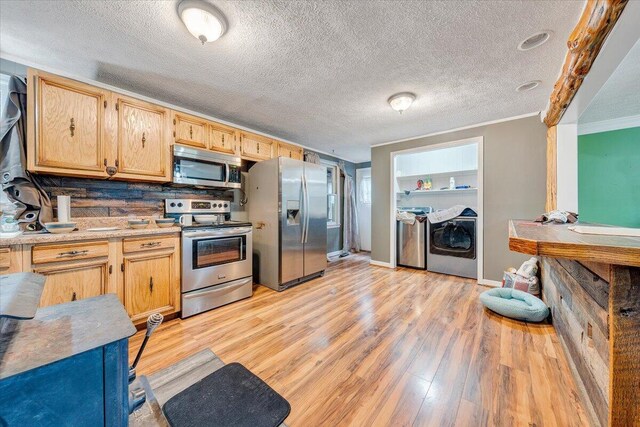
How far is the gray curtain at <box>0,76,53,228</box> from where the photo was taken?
187cm

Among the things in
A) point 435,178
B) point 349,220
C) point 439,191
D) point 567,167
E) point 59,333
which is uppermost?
point 435,178

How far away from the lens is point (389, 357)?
182 cm

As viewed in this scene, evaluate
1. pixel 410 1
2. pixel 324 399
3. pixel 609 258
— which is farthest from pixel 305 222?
pixel 609 258

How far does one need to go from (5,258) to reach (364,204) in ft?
18.6

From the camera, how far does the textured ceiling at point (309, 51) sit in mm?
1504

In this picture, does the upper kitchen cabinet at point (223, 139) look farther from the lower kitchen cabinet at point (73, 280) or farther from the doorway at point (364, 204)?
the doorway at point (364, 204)

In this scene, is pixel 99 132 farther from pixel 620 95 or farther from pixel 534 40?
pixel 620 95

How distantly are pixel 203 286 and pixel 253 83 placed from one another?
7.12ft

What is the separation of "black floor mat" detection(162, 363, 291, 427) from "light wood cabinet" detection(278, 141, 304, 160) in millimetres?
3117

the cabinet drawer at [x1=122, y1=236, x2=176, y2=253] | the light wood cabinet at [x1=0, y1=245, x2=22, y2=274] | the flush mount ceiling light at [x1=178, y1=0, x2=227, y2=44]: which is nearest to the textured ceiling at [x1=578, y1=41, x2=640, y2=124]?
the flush mount ceiling light at [x1=178, y1=0, x2=227, y2=44]

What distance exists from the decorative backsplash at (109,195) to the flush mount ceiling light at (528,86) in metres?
3.93

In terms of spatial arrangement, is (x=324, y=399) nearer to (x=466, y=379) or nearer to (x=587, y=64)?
(x=466, y=379)

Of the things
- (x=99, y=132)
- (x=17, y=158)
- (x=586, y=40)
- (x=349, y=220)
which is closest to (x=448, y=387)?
(x=586, y=40)

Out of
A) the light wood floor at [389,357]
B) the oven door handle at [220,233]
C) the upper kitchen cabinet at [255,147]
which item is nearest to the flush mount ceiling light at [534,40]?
the light wood floor at [389,357]
